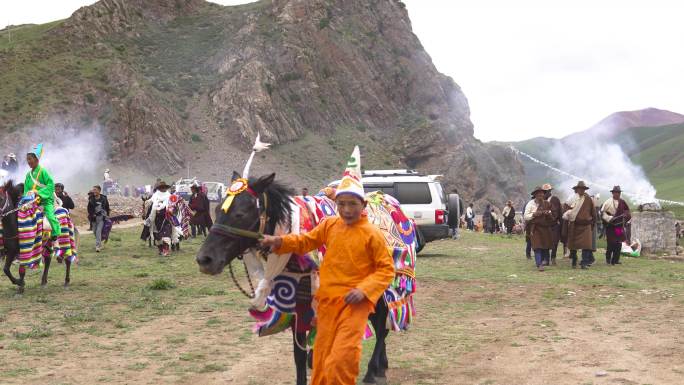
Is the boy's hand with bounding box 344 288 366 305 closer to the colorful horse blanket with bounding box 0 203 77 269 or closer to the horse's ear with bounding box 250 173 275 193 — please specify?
the horse's ear with bounding box 250 173 275 193

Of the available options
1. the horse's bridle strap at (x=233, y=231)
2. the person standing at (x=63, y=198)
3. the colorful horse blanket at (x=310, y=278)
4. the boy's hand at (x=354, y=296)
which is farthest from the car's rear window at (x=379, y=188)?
the boy's hand at (x=354, y=296)

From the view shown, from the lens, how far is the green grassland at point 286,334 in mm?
6840

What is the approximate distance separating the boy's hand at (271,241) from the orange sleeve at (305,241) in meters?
0.03

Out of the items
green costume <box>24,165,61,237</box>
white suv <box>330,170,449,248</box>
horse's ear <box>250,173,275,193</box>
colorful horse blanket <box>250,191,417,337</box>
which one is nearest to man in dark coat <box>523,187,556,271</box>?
white suv <box>330,170,449,248</box>

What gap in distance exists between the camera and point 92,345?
26.5ft

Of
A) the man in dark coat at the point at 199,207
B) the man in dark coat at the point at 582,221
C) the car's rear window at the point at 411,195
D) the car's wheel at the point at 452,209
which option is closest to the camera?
the man in dark coat at the point at 582,221

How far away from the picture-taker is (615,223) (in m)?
17.2

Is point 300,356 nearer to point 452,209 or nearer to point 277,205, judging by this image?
point 277,205

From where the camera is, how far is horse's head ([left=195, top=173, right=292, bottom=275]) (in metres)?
5.24

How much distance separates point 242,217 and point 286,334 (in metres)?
3.83

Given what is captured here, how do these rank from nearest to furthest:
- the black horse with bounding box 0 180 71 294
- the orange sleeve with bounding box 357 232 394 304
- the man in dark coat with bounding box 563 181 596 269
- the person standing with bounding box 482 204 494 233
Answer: the orange sleeve with bounding box 357 232 394 304 < the black horse with bounding box 0 180 71 294 < the man in dark coat with bounding box 563 181 596 269 < the person standing with bounding box 482 204 494 233

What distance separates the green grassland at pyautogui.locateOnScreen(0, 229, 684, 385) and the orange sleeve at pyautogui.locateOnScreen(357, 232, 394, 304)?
5.60ft

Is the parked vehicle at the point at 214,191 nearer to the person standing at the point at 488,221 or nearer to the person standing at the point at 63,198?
the person standing at the point at 488,221

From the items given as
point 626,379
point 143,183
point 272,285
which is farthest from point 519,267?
point 143,183
